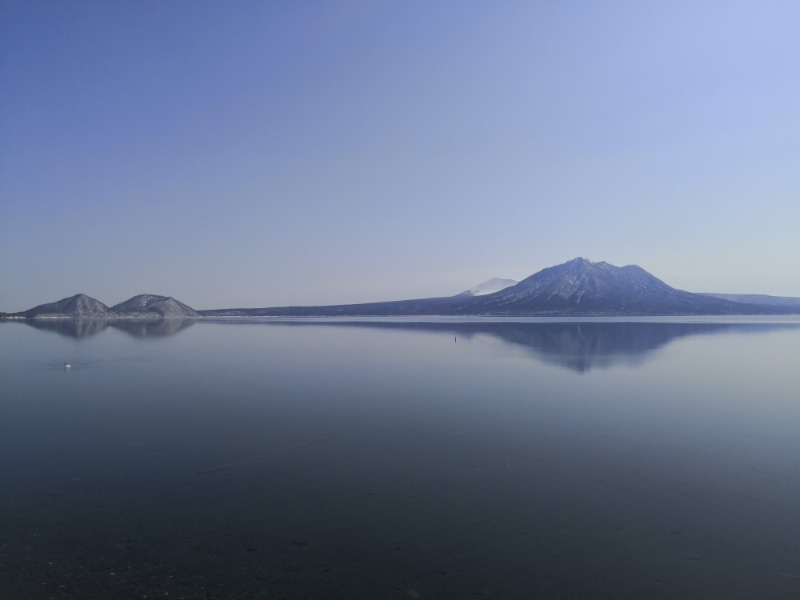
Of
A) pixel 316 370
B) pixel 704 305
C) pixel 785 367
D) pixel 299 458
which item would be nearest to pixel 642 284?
pixel 704 305

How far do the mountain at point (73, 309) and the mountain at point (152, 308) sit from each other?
16.9 feet

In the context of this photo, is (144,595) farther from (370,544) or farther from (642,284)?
(642,284)

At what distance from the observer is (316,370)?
2436cm

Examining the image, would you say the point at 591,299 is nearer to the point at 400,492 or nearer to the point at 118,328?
the point at 118,328

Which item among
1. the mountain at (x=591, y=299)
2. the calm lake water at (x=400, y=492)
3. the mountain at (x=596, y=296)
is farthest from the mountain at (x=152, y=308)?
the calm lake water at (x=400, y=492)

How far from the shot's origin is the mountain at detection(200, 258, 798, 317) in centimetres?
14288

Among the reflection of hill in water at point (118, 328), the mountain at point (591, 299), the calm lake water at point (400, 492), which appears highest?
the mountain at point (591, 299)

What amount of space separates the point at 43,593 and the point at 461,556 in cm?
483

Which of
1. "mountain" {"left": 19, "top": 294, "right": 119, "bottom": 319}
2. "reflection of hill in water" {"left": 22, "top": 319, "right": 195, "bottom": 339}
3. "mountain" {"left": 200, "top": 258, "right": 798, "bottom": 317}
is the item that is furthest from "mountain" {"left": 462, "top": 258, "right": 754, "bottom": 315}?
"mountain" {"left": 19, "top": 294, "right": 119, "bottom": 319}

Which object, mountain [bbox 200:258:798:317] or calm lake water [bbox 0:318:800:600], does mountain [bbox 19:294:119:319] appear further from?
calm lake water [bbox 0:318:800:600]

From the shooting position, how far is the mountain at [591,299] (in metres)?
143

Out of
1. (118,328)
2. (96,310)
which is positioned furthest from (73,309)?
(118,328)

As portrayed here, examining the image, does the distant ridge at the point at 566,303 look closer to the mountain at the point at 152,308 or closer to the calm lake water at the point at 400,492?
the mountain at the point at 152,308

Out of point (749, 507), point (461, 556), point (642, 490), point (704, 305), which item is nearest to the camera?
point (461, 556)
